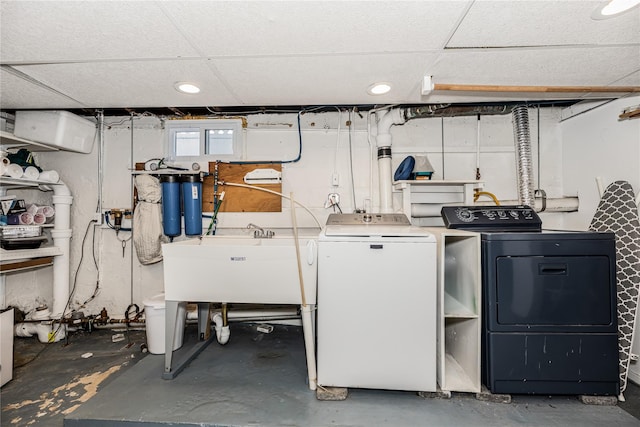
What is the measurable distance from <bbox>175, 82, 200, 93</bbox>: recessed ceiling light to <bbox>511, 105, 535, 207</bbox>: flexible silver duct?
2784mm

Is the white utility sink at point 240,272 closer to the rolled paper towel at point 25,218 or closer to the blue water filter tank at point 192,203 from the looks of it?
the blue water filter tank at point 192,203

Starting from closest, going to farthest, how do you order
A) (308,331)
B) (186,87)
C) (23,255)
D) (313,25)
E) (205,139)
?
(313,25) → (308,331) → (186,87) → (23,255) → (205,139)

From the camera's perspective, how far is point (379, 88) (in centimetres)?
218

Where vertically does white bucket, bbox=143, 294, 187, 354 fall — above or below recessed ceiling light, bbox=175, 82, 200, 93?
below

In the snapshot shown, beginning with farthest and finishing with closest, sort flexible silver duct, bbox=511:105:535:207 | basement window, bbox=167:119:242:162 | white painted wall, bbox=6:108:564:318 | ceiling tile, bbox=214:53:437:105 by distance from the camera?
1. basement window, bbox=167:119:242:162
2. white painted wall, bbox=6:108:564:318
3. flexible silver duct, bbox=511:105:535:207
4. ceiling tile, bbox=214:53:437:105

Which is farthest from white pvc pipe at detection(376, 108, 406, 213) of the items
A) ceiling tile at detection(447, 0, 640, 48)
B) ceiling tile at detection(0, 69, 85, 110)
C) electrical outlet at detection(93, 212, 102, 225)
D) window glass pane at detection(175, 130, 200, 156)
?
electrical outlet at detection(93, 212, 102, 225)

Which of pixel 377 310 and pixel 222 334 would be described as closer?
pixel 377 310

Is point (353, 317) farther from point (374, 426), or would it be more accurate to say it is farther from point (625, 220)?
point (625, 220)

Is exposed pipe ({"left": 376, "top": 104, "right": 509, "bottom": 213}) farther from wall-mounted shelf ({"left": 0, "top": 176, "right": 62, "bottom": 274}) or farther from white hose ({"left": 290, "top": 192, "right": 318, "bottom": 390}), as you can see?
wall-mounted shelf ({"left": 0, "top": 176, "right": 62, "bottom": 274})

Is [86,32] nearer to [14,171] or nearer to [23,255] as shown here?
[14,171]

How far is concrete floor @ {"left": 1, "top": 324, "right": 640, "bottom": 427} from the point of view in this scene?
152 centimetres

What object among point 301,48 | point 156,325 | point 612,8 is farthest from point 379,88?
point 156,325

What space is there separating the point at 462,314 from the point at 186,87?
249 centimetres

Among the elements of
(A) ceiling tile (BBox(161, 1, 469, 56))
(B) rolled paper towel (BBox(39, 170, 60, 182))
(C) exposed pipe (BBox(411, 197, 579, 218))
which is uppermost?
(A) ceiling tile (BBox(161, 1, 469, 56))
